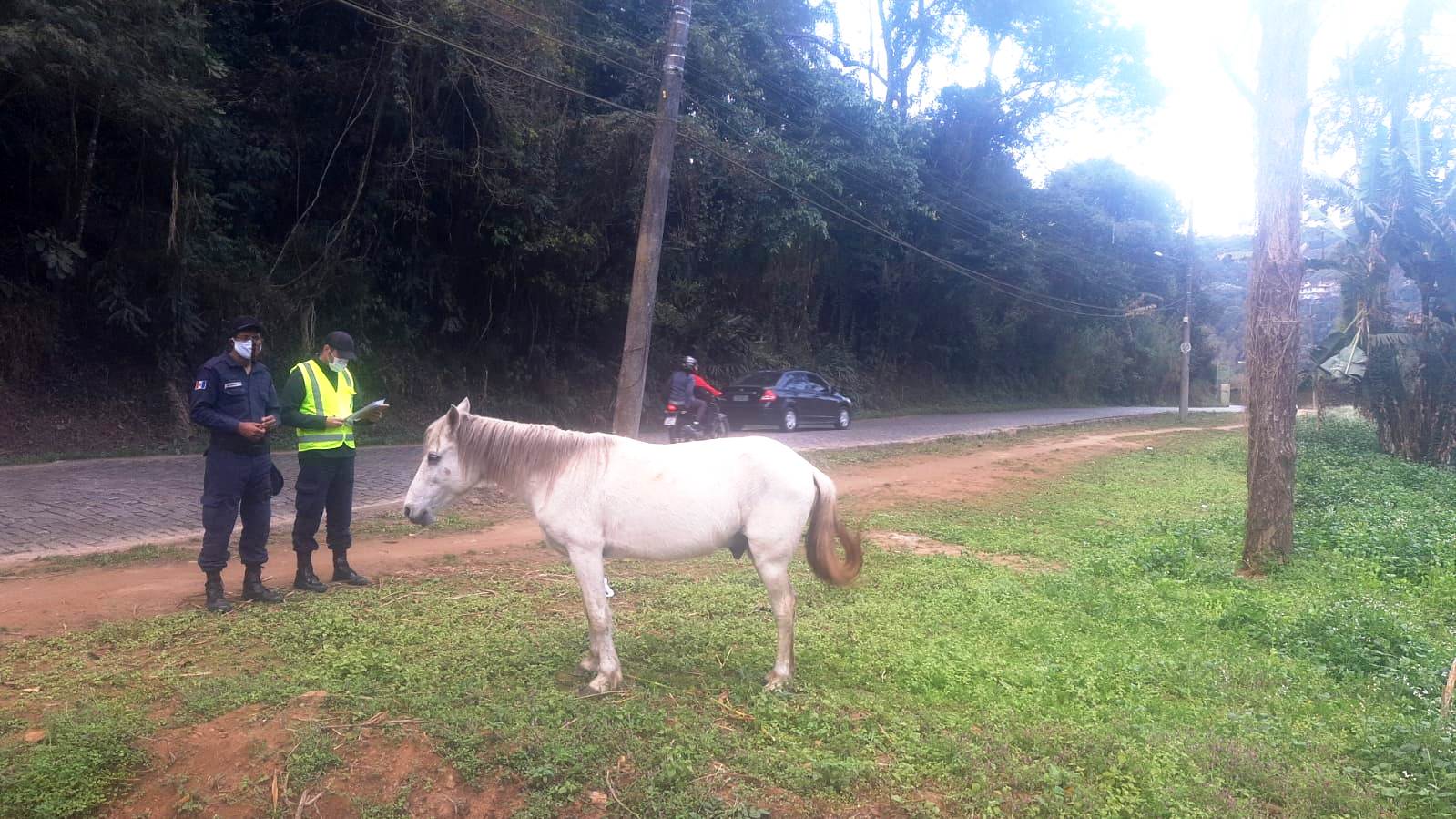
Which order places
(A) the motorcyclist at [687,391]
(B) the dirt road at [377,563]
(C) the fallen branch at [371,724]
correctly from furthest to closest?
(A) the motorcyclist at [687,391] < (B) the dirt road at [377,563] < (C) the fallen branch at [371,724]

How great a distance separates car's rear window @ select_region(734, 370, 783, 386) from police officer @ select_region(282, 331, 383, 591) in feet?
52.1

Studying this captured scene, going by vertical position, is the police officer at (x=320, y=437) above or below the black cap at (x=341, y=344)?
below

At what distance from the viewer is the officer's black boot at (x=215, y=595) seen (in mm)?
5777

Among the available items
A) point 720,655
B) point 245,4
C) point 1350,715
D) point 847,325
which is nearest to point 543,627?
point 720,655

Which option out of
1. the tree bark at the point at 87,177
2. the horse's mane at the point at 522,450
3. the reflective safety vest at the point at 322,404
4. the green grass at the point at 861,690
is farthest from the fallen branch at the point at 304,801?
the tree bark at the point at 87,177

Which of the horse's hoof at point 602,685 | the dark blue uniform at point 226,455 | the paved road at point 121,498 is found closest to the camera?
the horse's hoof at point 602,685

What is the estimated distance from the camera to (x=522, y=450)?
487 cm

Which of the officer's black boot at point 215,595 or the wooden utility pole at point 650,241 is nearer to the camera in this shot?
the officer's black boot at point 215,595

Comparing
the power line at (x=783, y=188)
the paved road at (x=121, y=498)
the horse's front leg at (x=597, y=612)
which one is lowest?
the paved road at (x=121, y=498)

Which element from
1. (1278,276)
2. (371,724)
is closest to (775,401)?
(1278,276)

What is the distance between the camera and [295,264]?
16422 mm

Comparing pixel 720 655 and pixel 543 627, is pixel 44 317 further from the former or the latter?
pixel 720 655

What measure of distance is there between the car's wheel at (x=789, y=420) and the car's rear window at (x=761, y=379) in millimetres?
800

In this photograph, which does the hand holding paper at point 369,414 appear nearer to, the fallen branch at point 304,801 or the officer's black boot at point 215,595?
the officer's black boot at point 215,595
